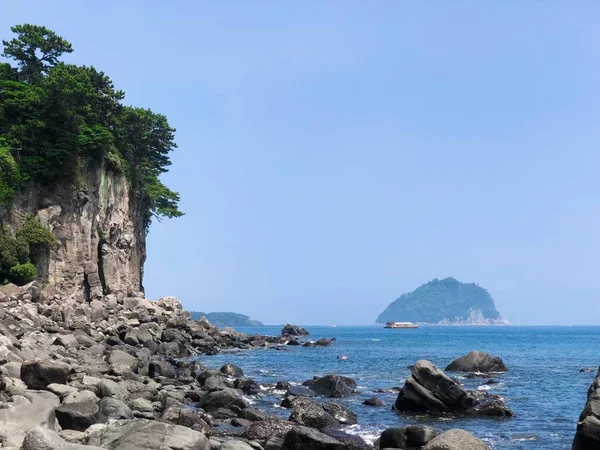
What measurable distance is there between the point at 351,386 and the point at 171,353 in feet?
61.5

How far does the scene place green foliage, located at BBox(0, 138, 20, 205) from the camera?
47500mm

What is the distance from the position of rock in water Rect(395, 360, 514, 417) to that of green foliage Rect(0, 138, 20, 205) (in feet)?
125

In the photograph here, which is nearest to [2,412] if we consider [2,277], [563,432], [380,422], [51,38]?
[380,422]

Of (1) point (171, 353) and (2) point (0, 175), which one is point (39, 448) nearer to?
(1) point (171, 353)

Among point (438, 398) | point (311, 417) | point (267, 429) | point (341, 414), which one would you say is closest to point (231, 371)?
point (341, 414)

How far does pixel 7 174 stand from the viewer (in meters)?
48.1

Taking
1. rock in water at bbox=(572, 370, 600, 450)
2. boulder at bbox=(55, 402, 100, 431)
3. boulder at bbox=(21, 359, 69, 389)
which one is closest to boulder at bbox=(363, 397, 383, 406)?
rock in water at bbox=(572, 370, 600, 450)

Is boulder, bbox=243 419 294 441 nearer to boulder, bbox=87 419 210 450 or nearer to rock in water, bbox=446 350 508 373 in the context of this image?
boulder, bbox=87 419 210 450

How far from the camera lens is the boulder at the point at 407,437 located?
57.0ft

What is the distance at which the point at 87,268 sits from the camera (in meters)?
56.2

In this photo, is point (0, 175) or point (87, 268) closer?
point (0, 175)

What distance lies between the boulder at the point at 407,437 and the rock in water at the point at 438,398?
6545 mm

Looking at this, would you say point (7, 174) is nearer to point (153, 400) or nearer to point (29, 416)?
point (153, 400)

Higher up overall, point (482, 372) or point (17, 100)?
point (17, 100)
